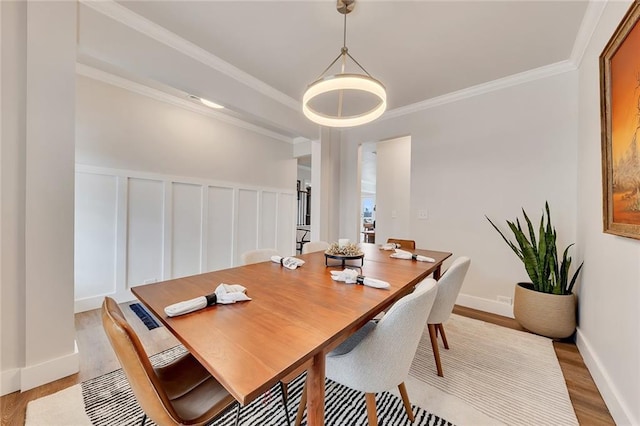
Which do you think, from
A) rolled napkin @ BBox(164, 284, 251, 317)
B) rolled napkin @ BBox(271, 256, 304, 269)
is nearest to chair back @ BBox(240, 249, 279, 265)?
rolled napkin @ BBox(271, 256, 304, 269)

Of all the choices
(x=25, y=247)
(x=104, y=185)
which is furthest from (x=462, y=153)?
(x=104, y=185)

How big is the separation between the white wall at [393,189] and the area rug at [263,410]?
3321 mm

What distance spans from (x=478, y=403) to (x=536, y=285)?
1405mm

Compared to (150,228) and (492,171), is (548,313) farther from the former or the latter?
(150,228)

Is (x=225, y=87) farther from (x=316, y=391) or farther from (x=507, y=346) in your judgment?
(x=507, y=346)

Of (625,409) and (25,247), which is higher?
(25,247)

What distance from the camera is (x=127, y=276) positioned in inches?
114

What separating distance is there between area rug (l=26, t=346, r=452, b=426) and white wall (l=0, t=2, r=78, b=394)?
0.34 meters

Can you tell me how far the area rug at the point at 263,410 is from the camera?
4.31 feet

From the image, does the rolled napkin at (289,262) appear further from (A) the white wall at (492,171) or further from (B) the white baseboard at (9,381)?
(A) the white wall at (492,171)

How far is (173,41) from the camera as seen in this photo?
→ 2129 millimetres

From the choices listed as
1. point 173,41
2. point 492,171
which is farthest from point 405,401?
point 173,41

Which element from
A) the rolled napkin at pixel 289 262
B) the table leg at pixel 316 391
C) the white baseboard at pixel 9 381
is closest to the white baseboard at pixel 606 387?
the table leg at pixel 316 391

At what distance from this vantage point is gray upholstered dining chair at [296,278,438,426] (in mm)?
970
